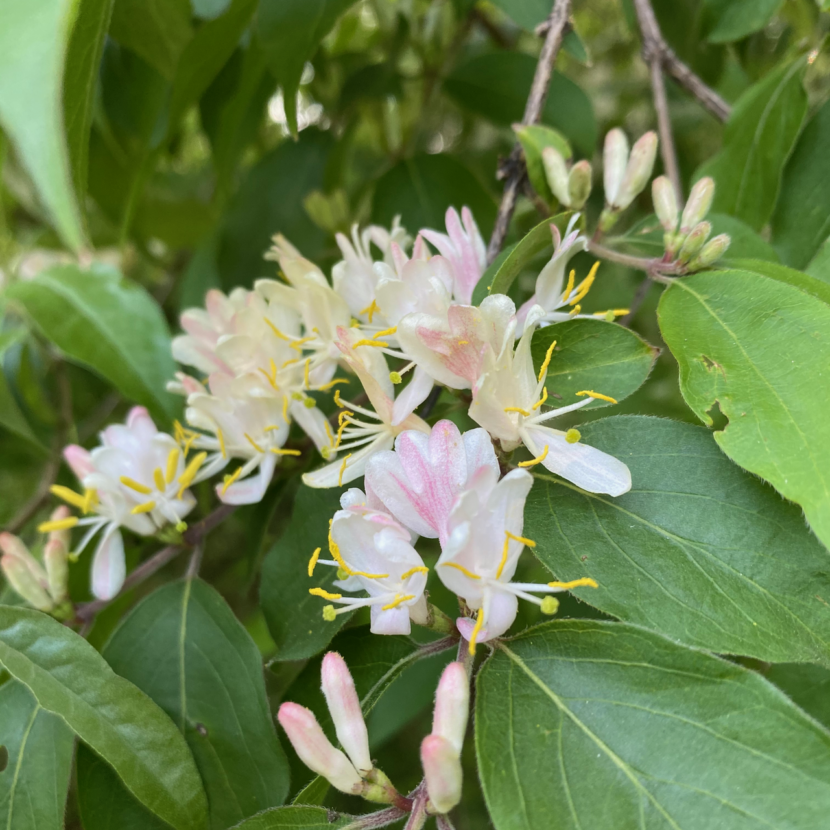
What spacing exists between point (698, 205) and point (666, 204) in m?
0.03

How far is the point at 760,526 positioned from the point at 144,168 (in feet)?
2.34

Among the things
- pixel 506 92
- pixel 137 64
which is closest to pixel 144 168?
pixel 137 64

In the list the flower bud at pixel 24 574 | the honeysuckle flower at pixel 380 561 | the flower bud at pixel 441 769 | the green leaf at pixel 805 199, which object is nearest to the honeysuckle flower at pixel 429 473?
the honeysuckle flower at pixel 380 561

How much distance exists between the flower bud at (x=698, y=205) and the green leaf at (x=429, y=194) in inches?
13.5

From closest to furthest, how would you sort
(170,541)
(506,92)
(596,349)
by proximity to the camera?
(596,349)
(170,541)
(506,92)

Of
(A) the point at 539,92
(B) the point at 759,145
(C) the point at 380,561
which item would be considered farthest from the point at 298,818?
(B) the point at 759,145

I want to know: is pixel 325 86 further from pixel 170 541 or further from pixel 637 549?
pixel 637 549

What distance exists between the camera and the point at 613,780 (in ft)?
1.17

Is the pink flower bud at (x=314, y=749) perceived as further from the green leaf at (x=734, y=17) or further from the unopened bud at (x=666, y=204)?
the green leaf at (x=734, y=17)

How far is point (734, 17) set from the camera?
2.48ft

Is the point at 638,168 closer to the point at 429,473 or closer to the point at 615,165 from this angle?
the point at 615,165

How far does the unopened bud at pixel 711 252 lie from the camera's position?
1.77 feet

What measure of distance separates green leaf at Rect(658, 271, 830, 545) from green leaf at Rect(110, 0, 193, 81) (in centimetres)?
55

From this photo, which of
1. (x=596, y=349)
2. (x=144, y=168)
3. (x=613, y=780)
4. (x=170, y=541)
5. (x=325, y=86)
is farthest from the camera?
(x=325, y=86)
